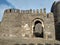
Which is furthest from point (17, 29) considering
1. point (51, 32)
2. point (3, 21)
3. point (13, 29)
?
point (51, 32)

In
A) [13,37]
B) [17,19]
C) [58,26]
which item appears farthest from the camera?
[58,26]

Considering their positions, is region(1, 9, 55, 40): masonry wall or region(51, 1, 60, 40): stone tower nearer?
region(1, 9, 55, 40): masonry wall

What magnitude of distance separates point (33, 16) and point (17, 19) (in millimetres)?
1868

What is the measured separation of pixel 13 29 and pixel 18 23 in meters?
0.90

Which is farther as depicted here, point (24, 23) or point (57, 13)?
point (57, 13)

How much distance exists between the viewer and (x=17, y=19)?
721 inches

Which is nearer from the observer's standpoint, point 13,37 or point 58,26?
point 13,37

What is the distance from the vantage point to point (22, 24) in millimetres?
18062

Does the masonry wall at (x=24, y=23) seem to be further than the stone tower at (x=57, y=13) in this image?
No

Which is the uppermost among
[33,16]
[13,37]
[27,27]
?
[33,16]

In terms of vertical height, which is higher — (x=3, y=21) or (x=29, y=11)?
(x=29, y=11)

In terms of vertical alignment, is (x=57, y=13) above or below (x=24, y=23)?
above

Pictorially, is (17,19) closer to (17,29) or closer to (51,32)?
(17,29)

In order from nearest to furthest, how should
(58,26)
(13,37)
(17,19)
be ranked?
(13,37), (17,19), (58,26)
